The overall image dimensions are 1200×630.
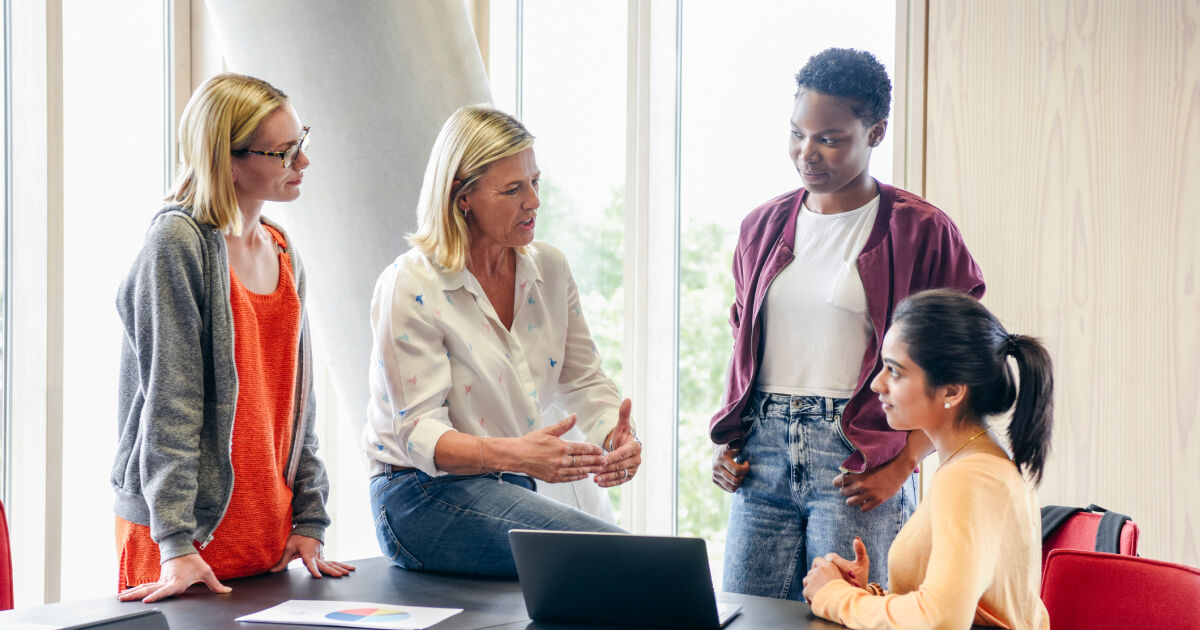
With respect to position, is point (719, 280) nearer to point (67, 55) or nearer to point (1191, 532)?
point (1191, 532)

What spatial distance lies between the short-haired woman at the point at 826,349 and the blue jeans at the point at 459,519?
45 centimetres

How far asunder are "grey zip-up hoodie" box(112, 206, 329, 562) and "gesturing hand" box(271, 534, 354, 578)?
0.19 meters

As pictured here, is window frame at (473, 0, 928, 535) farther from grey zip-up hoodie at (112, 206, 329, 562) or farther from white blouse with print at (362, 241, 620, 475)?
grey zip-up hoodie at (112, 206, 329, 562)

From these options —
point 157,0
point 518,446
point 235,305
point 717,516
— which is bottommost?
point 717,516

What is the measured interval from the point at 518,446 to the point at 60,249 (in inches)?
84.5

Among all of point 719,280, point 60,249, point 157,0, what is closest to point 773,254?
point 719,280

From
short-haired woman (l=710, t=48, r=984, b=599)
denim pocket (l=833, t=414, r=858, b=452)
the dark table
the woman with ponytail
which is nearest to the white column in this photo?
the dark table

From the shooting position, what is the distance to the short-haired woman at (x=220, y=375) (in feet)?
6.05

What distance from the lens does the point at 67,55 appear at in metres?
3.43

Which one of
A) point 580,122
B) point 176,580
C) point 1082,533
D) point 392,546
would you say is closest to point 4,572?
point 176,580

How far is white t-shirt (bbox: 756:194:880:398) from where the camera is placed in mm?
2195

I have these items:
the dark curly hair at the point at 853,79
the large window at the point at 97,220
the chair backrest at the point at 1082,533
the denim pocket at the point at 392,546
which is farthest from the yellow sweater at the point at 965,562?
the large window at the point at 97,220

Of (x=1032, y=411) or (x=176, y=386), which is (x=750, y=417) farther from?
(x=176, y=386)

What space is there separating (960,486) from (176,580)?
127 centimetres
